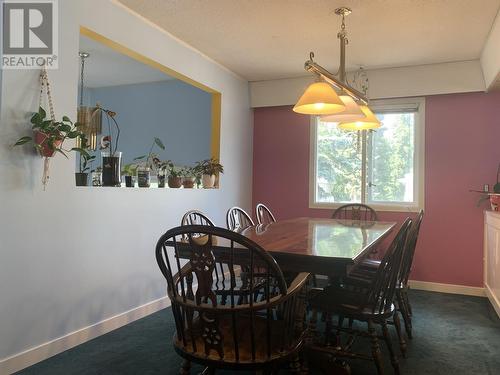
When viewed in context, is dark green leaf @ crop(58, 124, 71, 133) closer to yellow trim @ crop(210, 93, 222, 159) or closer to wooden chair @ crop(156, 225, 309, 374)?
wooden chair @ crop(156, 225, 309, 374)

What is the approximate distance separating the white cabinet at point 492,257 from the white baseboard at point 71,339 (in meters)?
2.72

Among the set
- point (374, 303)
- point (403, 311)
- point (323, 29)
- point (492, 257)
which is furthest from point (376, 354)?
point (323, 29)

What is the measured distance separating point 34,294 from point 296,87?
11.2 ft

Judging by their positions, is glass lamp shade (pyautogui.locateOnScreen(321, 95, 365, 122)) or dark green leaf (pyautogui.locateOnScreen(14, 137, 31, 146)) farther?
glass lamp shade (pyautogui.locateOnScreen(321, 95, 365, 122))

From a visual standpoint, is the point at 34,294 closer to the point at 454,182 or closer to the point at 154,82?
the point at 154,82

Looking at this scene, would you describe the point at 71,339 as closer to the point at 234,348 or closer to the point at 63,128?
the point at 63,128

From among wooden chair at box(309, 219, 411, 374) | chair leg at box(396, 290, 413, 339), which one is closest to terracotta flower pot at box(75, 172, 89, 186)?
wooden chair at box(309, 219, 411, 374)

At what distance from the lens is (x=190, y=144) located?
4914 mm

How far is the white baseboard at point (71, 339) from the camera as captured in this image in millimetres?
2135

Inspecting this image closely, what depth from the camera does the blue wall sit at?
4.89 meters

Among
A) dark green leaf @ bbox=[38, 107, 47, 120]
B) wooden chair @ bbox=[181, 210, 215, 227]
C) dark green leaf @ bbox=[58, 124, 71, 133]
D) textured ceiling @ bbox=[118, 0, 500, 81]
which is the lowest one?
wooden chair @ bbox=[181, 210, 215, 227]

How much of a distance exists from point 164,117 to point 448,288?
3.75 meters

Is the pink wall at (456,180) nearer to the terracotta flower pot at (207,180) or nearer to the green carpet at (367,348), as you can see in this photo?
the green carpet at (367,348)

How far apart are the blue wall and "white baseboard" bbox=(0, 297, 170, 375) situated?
7.11ft
